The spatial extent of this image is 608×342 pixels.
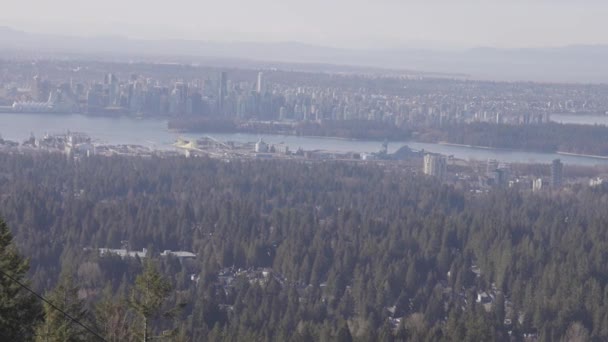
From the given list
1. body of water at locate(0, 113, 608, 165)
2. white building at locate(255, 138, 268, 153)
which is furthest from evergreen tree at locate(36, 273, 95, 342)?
body of water at locate(0, 113, 608, 165)

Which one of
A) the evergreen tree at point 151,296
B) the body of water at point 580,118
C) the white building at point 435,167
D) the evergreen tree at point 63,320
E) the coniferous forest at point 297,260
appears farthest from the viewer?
the body of water at point 580,118

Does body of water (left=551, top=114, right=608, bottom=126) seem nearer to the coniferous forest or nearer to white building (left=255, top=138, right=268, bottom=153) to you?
white building (left=255, top=138, right=268, bottom=153)

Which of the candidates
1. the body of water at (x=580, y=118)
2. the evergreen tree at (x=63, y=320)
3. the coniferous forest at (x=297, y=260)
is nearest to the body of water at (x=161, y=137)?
the coniferous forest at (x=297, y=260)

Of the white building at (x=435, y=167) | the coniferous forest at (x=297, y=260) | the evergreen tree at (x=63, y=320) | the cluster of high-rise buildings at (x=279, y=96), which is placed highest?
the evergreen tree at (x=63, y=320)

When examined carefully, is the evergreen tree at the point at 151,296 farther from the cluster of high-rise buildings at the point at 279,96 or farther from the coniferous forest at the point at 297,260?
the cluster of high-rise buildings at the point at 279,96

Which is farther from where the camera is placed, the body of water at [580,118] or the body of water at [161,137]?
the body of water at [580,118]

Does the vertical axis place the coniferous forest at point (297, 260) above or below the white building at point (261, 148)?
above

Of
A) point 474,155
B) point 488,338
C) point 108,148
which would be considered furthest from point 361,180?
point 488,338
